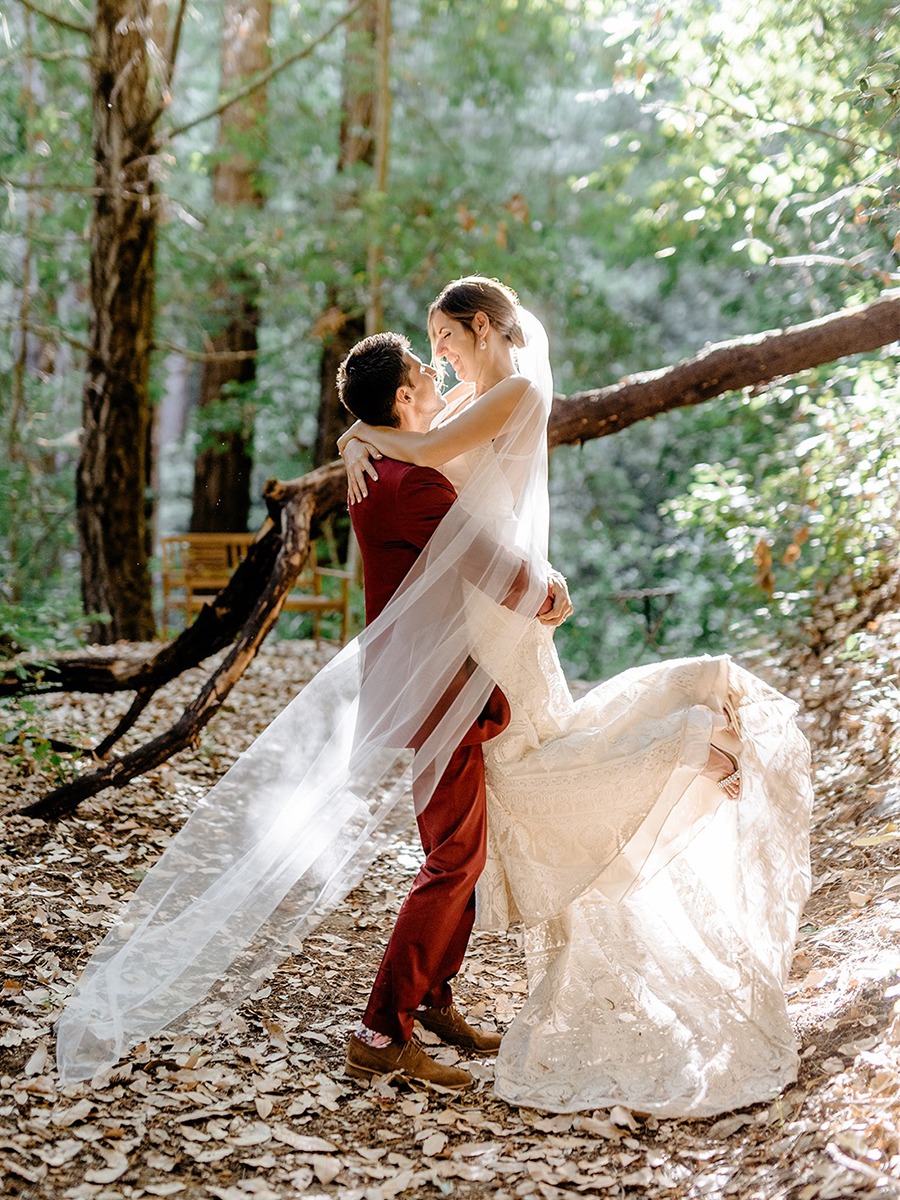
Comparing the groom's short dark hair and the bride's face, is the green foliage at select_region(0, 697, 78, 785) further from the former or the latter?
the bride's face

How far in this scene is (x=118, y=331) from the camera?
28.3 ft

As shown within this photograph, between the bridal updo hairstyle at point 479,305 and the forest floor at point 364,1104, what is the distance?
6.59ft

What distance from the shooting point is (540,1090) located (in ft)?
9.34

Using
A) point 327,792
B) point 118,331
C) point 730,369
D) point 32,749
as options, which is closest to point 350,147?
point 118,331

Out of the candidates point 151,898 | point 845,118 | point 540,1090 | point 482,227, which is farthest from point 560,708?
point 482,227

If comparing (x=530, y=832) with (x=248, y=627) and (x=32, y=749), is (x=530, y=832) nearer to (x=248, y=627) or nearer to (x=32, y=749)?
(x=248, y=627)

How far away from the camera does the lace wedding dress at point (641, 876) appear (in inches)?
113

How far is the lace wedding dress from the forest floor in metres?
0.15

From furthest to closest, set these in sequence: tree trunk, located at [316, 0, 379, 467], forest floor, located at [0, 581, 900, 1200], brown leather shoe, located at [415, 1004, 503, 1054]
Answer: tree trunk, located at [316, 0, 379, 467] → brown leather shoe, located at [415, 1004, 503, 1054] → forest floor, located at [0, 581, 900, 1200]

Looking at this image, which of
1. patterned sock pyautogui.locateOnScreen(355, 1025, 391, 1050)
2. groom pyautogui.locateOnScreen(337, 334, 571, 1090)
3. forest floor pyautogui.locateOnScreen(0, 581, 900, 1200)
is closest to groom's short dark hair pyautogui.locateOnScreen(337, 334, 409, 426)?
groom pyautogui.locateOnScreen(337, 334, 571, 1090)

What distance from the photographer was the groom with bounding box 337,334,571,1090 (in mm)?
2906

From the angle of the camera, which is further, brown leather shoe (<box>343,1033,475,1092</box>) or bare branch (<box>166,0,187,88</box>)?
bare branch (<box>166,0,187,88</box>)

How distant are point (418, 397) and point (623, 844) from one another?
4.36 feet

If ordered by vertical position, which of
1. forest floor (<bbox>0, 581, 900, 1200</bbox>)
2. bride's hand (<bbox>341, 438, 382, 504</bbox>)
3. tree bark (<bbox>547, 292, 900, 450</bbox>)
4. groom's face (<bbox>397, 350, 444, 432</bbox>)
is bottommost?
forest floor (<bbox>0, 581, 900, 1200</bbox>)
